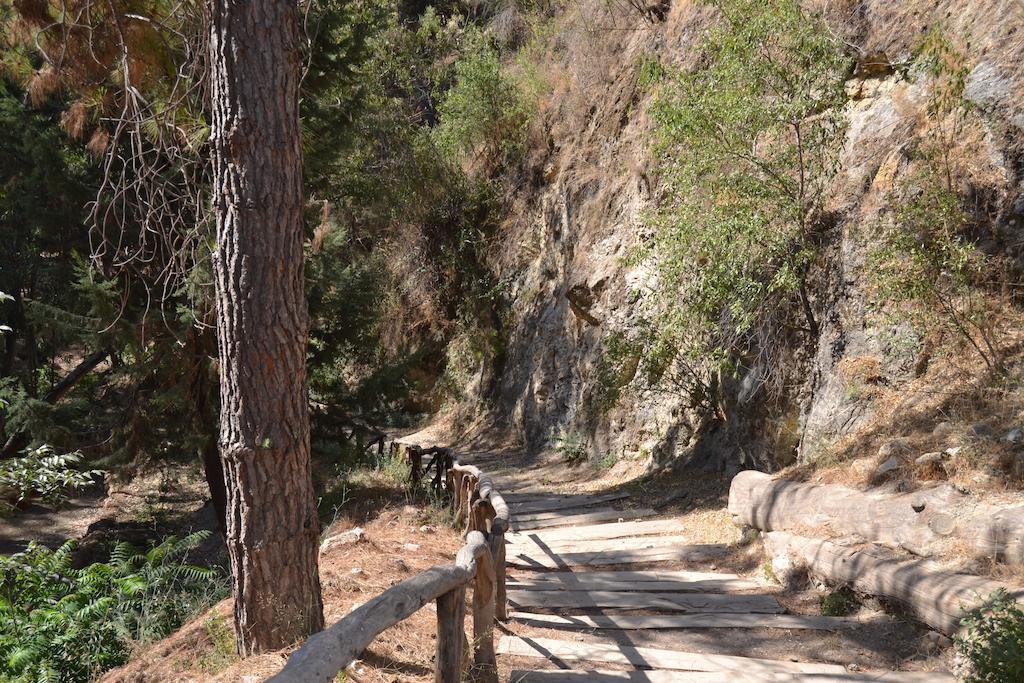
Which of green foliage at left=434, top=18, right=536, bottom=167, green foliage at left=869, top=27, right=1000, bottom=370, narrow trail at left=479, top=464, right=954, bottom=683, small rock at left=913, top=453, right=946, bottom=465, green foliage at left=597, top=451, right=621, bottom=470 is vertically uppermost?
green foliage at left=434, top=18, right=536, bottom=167

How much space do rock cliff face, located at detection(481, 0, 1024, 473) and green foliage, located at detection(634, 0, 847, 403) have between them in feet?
2.00

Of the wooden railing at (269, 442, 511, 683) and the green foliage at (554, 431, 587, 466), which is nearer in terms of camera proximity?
the wooden railing at (269, 442, 511, 683)

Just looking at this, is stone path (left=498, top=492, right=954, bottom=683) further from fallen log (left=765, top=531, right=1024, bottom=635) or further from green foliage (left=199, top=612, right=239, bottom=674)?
green foliage (left=199, top=612, right=239, bottom=674)

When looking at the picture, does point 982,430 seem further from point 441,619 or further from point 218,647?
point 218,647

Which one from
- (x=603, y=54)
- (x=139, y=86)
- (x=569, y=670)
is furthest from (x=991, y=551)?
(x=603, y=54)

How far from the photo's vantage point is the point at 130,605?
247 inches

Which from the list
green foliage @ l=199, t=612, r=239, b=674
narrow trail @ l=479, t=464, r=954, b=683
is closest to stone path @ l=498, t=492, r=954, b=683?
narrow trail @ l=479, t=464, r=954, b=683

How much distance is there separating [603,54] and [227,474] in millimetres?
13961

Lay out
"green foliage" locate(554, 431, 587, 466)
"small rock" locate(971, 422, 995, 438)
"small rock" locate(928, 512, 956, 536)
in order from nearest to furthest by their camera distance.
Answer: "small rock" locate(928, 512, 956, 536)
"small rock" locate(971, 422, 995, 438)
"green foliage" locate(554, 431, 587, 466)

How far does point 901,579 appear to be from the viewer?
16.3 feet

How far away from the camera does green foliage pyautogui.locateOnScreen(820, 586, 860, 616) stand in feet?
18.0

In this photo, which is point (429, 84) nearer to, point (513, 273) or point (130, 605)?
point (513, 273)

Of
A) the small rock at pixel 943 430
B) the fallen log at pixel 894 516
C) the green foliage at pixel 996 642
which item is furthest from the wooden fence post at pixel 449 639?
the small rock at pixel 943 430

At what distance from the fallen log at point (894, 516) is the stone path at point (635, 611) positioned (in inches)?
25.7
